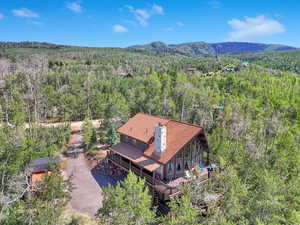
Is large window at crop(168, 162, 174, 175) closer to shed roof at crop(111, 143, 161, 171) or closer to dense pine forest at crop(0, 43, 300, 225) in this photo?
shed roof at crop(111, 143, 161, 171)

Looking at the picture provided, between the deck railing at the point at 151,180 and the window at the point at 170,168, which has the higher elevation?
the window at the point at 170,168

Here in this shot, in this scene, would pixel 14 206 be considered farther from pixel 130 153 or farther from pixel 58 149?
pixel 58 149

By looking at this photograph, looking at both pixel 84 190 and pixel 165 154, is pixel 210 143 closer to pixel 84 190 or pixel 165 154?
pixel 165 154

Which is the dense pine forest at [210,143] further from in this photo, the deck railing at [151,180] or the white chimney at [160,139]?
the white chimney at [160,139]

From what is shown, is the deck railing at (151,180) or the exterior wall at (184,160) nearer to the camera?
the deck railing at (151,180)

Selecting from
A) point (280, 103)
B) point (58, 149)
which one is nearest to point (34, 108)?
point (58, 149)

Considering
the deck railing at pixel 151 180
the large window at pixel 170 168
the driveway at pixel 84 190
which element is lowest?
the driveway at pixel 84 190

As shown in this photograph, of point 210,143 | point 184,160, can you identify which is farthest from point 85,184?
point 210,143

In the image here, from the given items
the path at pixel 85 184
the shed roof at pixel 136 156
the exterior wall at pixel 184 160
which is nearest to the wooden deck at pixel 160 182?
the shed roof at pixel 136 156
